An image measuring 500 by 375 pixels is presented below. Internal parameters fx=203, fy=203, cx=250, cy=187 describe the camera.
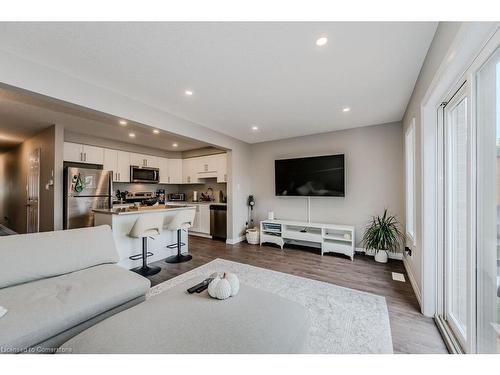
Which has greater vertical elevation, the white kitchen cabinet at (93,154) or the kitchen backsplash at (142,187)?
the white kitchen cabinet at (93,154)

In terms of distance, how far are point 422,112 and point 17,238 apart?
388 centimetres

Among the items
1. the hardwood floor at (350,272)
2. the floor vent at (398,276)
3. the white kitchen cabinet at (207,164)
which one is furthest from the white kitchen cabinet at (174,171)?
the floor vent at (398,276)

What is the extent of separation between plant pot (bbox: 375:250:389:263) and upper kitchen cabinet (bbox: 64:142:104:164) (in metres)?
5.93

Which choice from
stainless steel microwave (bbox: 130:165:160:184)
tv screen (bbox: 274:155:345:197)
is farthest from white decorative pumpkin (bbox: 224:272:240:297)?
stainless steel microwave (bbox: 130:165:160:184)

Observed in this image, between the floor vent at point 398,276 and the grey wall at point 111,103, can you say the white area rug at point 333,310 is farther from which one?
the grey wall at point 111,103

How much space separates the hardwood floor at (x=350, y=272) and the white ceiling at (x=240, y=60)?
94.9 inches

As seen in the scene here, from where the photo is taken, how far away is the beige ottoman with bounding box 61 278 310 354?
995mm

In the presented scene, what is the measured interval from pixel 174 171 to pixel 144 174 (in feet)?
2.97

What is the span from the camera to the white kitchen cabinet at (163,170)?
583 centimetres

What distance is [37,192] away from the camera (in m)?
4.29

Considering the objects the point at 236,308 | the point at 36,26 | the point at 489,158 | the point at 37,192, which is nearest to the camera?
the point at 489,158

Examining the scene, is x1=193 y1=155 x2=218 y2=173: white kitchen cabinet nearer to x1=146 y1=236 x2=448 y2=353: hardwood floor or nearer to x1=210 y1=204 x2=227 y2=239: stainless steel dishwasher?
x1=210 y1=204 x2=227 y2=239: stainless steel dishwasher
